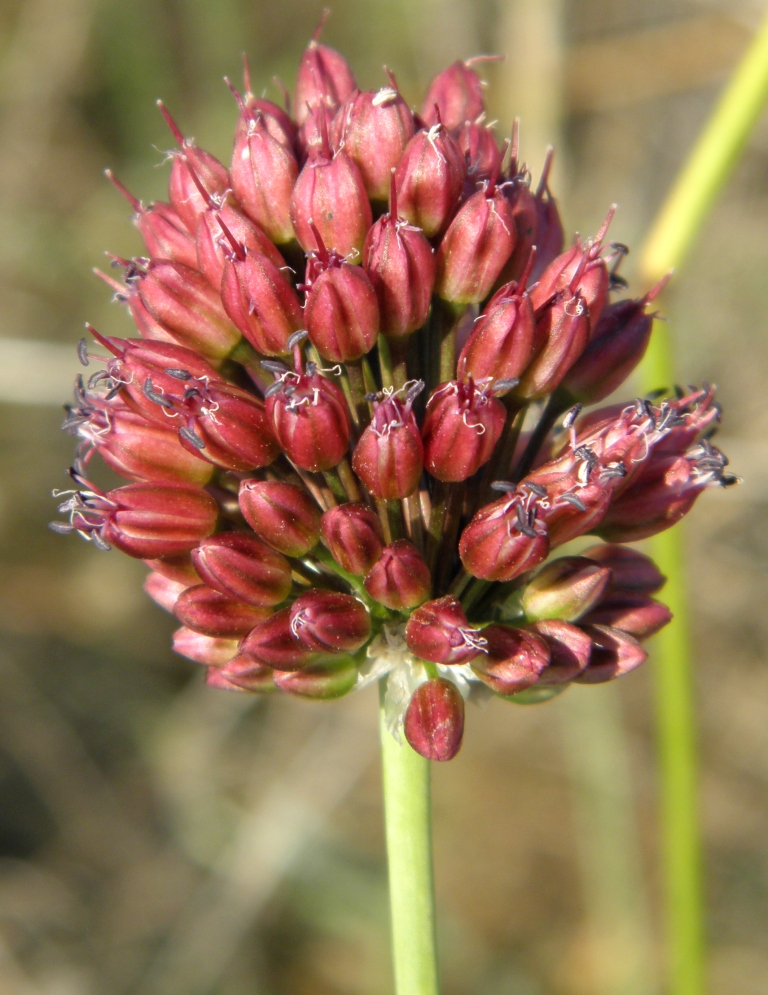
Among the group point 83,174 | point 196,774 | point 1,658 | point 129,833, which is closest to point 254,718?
point 196,774

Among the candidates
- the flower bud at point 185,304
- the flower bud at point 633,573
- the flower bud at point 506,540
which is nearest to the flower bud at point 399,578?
the flower bud at point 506,540

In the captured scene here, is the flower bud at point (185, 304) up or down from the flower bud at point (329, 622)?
up

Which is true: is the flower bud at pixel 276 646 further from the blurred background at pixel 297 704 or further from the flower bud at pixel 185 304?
the blurred background at pixel 297 704

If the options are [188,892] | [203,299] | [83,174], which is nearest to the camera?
[203,299]

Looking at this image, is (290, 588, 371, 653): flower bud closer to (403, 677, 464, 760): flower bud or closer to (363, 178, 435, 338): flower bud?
(403, 677, 464, 760): flower bud

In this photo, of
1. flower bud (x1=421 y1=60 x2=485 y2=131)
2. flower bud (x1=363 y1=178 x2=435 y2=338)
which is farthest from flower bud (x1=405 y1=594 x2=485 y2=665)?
flower bud (x1=421 y1=60 x2=485 y2=131)

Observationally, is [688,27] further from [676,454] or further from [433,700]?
[433,700]
